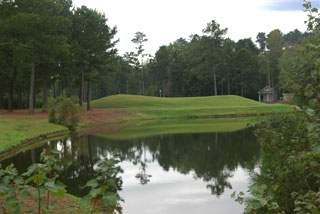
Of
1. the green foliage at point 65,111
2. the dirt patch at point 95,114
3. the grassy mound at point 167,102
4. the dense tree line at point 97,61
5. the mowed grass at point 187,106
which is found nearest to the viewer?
the green foliage at point 65,111

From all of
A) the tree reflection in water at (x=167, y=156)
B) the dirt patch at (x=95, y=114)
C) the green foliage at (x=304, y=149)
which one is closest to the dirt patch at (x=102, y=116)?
the dirt patch at (x=95, y=114)

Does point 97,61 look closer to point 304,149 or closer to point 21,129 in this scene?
point 21,129

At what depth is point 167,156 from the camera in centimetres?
1925

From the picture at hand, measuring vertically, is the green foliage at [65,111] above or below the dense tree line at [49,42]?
below

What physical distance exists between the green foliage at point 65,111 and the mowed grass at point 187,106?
16729 millimetres

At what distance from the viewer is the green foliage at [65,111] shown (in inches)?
1298

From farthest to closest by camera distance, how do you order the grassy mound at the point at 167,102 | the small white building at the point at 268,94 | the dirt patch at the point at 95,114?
the small white building at the point at 268,94, the grassy mound at the point at 167,102, the dirt patch at the point at 95,114

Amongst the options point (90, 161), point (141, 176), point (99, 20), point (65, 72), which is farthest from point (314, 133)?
point (99, 20)

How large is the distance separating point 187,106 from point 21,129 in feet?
129

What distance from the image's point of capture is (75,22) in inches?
1858

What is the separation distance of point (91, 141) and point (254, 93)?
72443 millimetres

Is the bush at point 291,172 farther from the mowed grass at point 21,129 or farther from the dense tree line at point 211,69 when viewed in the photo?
the dense tree line at point 211,69

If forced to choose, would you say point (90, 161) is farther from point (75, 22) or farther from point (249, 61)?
point (249, 61)

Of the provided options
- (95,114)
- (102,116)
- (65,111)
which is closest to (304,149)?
(65,111)
